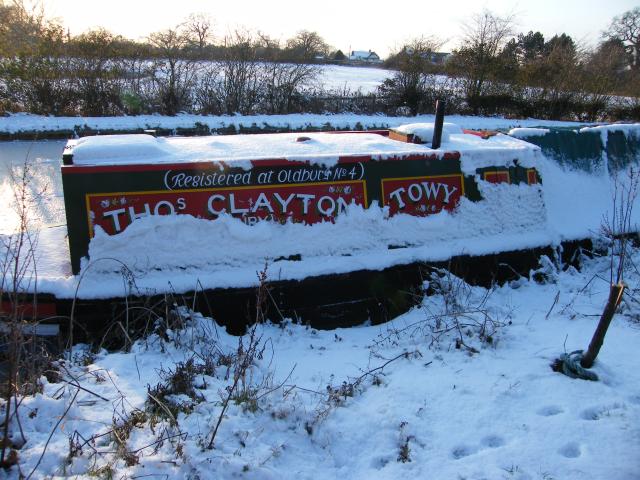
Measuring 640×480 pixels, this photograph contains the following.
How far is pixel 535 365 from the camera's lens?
3266 mm

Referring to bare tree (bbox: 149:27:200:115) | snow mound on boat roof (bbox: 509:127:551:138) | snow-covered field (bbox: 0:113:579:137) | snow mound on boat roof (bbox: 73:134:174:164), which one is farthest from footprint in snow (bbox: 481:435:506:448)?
bare tree (bbox: 149:27:200:115)

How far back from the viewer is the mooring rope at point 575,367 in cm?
303

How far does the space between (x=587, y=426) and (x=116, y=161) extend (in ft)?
11.4

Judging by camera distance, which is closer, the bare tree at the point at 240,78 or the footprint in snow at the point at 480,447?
the footprint in snow at the point at 480,447

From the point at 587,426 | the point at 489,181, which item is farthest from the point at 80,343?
the point at 489,181

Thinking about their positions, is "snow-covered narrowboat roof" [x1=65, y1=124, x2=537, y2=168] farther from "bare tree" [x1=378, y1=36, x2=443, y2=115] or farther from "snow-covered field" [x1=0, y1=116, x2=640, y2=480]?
"bare tree" [x1=378, y1=36, x2=443, y2=115]

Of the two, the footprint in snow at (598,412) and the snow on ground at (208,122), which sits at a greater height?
the snow on ground at (208,122)

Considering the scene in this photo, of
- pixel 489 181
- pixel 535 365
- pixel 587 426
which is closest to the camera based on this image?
pixel 587 426

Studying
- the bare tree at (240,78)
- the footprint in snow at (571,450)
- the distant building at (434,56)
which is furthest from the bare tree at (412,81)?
the footprint in snow at (571,450)

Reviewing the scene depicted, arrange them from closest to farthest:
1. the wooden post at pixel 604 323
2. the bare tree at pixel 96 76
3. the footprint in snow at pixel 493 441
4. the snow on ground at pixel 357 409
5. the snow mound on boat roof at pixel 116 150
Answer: the snow on ground at pixel 357 409 → the footprint in snow at pixel 493 441 → the wooden post at pixel 604 323 → the snow mound on boat roof at pixel 116 150 → the bare tree at pixel 96 76

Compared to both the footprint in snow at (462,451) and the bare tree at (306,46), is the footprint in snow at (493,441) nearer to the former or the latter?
the footprint in snow at (462,451)

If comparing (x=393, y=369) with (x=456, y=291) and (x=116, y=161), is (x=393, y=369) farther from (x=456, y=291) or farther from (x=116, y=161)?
(x=116, y=161)

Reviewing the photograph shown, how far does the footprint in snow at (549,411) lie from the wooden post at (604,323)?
0.46 m

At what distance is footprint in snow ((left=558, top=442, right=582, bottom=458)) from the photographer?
243cm
